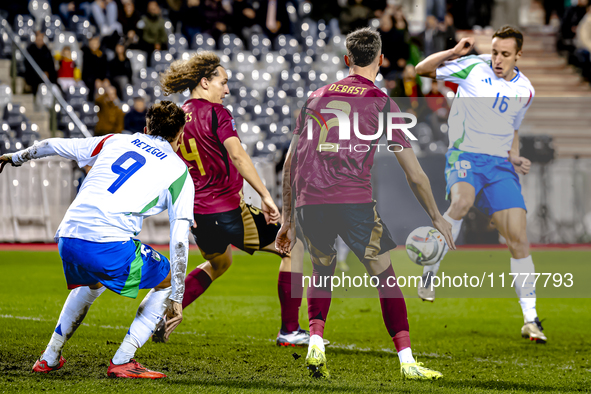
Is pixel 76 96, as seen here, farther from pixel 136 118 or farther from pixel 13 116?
pixel 136 118

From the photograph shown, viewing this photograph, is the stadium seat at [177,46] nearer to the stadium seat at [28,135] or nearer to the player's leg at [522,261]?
the stadium seat at [28,135]

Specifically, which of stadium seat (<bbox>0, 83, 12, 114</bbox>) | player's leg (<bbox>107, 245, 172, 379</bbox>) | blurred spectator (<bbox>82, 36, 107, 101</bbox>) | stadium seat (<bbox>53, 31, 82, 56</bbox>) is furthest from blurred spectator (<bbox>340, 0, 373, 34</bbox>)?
player's leg (<bbox>107, 245, 172, 379</bbox>)

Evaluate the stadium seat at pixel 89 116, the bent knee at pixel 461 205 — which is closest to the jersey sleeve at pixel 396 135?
the bent knee at pixel 461 205

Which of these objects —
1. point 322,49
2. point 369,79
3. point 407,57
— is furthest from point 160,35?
point 369,79

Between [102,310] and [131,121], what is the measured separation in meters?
6.30

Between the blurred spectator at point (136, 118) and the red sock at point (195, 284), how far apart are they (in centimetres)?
717

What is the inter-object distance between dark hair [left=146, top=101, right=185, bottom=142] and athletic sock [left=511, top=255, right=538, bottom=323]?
3300 millimetres

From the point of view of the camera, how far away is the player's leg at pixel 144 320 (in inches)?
161

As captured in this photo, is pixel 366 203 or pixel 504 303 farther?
pixel 504 303

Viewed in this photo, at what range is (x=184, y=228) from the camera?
3969 millimetres

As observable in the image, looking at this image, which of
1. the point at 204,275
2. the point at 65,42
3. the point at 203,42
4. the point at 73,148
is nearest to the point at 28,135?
the point at 65,42

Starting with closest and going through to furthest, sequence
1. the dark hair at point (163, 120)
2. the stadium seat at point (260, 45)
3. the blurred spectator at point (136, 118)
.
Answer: the dark hair at point (163, 120) < the blurred spectator at point (136, 118) < the stadium seat at point (260, 45)

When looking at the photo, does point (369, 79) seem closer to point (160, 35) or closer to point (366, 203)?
point (366, 203)

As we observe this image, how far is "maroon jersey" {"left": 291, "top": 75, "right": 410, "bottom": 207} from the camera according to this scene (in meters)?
4.43
